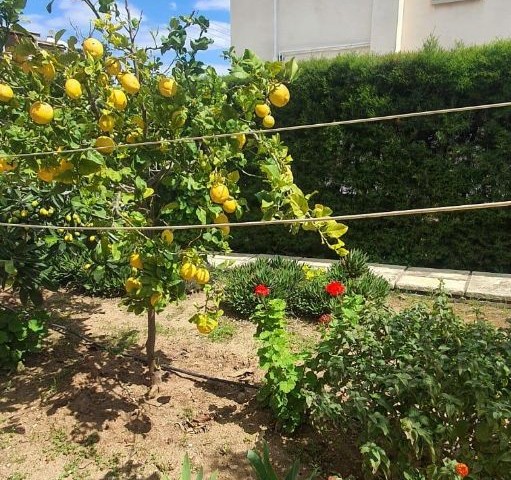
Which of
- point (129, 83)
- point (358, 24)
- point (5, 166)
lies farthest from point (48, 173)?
point (358, 24)

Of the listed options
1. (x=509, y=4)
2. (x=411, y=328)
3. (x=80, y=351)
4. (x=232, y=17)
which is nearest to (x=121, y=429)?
(x=80, y=351)

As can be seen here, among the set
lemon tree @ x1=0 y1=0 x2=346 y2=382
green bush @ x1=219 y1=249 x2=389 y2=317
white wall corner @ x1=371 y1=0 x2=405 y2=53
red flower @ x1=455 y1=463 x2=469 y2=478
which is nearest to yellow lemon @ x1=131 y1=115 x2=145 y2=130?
lemon tree @ x1=0 y1=0 x2=346 y2=382

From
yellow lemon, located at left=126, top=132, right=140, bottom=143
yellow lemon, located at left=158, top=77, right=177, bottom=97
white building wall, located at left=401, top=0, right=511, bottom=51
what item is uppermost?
white building wall, located at left=401, top=0, right=511, bottom=51

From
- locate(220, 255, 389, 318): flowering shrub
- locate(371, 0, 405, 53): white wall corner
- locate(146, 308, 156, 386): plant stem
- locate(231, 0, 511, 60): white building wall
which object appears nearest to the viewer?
locate(146, 308, 156, 386): plant stem

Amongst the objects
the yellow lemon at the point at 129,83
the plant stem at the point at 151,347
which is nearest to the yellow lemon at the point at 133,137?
the yellow lemon at the point at 129,83

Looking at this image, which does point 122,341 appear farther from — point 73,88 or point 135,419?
point 73,88

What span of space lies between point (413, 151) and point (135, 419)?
13.8 ft

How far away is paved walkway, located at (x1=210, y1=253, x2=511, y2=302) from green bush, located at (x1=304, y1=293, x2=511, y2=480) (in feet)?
8.00

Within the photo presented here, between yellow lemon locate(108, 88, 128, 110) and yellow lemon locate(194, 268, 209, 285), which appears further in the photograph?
yellow lemon locate(194, 268, 209, 285)

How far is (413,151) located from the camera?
17.4ft

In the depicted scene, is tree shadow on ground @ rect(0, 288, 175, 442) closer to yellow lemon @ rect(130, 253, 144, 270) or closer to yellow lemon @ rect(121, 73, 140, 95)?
yellow lemon @ rect(130, 253, 144, 270)

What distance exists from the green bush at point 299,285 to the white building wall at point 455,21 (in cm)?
514

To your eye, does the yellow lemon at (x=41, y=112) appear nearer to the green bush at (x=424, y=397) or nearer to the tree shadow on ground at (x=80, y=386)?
the green bush at (x=424, y=397)

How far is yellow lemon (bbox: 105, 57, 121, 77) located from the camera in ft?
6.07
